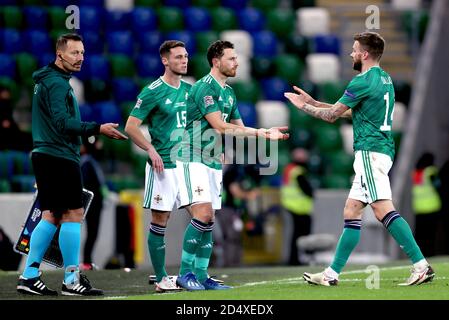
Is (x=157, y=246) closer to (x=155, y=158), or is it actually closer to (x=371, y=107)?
(x=155, y=158)

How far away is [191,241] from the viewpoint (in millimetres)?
10570

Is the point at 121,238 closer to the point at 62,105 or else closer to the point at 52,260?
the point at 52,260

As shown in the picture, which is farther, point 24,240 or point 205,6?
point 205,6

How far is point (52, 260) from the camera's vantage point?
39.4 ft

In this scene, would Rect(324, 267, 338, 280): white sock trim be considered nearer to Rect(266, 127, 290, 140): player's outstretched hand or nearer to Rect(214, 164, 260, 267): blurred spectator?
Rect(266, 127, 290, 140): player's outstretched hand

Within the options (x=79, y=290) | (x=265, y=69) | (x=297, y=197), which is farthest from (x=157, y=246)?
(x=265, y=69)

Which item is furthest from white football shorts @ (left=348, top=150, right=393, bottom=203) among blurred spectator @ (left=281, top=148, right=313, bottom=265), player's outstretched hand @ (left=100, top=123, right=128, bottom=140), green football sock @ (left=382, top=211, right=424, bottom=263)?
blurred spectator @ (left=281, top=148, right=313, bottom=265)

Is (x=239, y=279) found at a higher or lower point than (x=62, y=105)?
lower

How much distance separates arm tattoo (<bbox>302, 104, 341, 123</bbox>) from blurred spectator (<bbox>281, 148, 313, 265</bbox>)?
24.2ft

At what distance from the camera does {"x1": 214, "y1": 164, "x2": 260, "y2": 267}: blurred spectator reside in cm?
1805

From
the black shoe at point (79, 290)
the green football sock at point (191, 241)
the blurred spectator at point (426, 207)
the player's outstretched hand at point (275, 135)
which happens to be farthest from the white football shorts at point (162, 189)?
the blurred spectator at point (426, 207)
